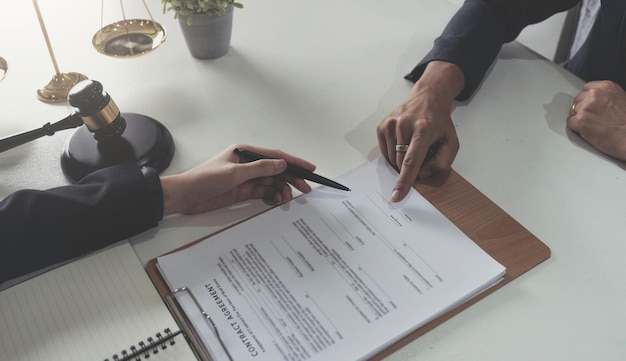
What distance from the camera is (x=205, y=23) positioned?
3.43 ft

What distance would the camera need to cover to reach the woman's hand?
30.8 inches

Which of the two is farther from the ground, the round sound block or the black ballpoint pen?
the black ballpoint pen

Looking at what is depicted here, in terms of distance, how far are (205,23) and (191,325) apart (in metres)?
0.60

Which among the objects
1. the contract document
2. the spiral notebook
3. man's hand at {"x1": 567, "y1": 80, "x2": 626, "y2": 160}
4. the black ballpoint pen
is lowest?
the spiral notebook

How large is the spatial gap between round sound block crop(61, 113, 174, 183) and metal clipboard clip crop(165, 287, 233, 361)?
0.78ft

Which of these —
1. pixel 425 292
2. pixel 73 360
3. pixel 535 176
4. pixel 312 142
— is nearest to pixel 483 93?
pixel 535 176

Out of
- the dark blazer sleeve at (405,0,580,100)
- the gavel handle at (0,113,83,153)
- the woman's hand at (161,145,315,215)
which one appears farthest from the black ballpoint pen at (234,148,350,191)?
the dark blazer sleeve at (405,0,580,100)

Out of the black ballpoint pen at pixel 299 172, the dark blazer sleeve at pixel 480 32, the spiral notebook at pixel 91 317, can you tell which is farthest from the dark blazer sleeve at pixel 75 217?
the dark blazer sleeve at pixel 480 32

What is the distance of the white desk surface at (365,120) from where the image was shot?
694mm

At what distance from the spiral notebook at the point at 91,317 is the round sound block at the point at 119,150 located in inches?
6.3

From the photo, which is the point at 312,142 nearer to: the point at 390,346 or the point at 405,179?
the point at 405,179

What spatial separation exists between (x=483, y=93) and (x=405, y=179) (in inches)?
12.8

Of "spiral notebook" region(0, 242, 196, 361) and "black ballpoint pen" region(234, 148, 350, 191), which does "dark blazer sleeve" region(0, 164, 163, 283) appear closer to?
"spiral notebook" region(0, 242, 196, 361)

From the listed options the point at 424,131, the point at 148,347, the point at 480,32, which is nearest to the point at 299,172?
the point at 424,131
